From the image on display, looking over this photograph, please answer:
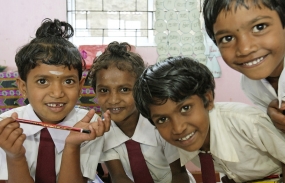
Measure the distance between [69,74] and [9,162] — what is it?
1.19ft

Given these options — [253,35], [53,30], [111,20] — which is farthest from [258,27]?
[111,20]

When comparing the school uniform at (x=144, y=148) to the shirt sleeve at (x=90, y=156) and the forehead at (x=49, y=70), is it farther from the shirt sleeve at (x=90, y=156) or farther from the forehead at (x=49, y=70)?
the forehead at (x=49, y=70)

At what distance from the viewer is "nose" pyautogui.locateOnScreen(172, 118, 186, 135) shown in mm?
958

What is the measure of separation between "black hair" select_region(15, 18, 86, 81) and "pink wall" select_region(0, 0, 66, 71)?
1.04m

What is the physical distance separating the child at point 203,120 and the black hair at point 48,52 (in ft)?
0.93

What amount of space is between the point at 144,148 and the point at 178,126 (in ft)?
1.29

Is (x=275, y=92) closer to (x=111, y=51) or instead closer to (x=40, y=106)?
(x=111, y=51)

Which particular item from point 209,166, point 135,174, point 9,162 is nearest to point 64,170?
point 9,162

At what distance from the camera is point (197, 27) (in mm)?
2191

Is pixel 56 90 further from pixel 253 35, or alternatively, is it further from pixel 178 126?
pixel 253 35

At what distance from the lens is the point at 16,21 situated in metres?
2.13

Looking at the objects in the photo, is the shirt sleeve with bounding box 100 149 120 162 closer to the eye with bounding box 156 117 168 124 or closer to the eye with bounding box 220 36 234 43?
the eye with bounding box 156 117 168 124

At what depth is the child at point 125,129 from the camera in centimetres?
126

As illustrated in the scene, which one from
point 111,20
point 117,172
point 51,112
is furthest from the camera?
point 111,20
